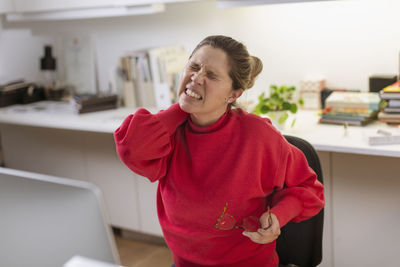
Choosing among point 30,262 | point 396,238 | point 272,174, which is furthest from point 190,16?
point 30,262

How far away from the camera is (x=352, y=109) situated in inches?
84.4

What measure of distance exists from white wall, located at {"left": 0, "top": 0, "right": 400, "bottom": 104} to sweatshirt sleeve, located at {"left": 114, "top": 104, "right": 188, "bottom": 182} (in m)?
1.31

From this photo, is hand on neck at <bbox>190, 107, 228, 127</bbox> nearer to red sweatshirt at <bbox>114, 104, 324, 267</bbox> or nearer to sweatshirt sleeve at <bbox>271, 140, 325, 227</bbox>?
red sweatshirt at <bbox>114, 104, 324, 267</bbox>

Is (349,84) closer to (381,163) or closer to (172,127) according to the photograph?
(381,163)

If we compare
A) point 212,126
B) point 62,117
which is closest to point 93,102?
point 62,117

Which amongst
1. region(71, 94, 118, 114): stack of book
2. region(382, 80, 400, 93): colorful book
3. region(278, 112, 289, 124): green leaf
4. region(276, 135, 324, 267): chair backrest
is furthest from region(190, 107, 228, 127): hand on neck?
region(71, 94, 118, 114): stack of book

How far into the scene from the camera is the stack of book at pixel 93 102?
9.07 feet

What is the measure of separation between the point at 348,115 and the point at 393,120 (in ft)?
0.59

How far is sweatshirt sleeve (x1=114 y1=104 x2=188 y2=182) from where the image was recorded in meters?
1.25

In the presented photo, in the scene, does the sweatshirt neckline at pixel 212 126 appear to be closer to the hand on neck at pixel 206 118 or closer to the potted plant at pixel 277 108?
the hand on neck at pixel 206 118

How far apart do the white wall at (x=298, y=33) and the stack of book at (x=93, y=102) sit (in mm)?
394

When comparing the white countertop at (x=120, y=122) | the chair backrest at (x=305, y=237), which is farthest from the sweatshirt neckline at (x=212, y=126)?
the white countertop at (x=120, y=122)

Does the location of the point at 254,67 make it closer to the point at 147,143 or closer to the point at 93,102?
the point at 147,143

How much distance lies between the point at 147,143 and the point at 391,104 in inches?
47.8
